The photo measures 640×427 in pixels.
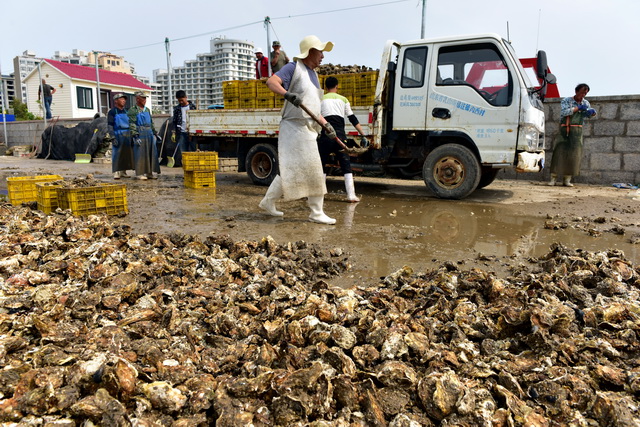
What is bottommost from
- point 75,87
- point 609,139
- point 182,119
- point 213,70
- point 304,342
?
point 304,342

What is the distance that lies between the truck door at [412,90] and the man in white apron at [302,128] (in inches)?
97.5

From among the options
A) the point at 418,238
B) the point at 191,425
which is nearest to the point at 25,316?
the point at 191,425

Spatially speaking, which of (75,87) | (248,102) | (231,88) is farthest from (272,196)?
(75,87)

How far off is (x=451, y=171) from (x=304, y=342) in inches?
213

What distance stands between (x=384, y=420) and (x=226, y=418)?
0.63m

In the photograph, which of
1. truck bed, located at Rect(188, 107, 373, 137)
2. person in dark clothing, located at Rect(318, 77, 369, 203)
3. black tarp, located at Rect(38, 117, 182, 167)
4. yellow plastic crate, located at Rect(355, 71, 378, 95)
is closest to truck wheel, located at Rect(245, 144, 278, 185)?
truck bed, located at Rect(188, 107, 373, 137)

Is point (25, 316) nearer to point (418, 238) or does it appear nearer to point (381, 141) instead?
point (418, 238)

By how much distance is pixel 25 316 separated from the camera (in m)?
2.67

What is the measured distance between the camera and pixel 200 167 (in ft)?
28.4

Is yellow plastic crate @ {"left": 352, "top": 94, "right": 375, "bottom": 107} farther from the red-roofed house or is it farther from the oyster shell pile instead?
the red-roofed house

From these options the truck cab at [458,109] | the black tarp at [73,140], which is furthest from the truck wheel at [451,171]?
the black tarp at [73,140]

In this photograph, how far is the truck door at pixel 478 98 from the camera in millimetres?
6773

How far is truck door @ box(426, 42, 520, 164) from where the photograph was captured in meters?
6.77

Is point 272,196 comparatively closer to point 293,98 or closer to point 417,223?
point 293,98
